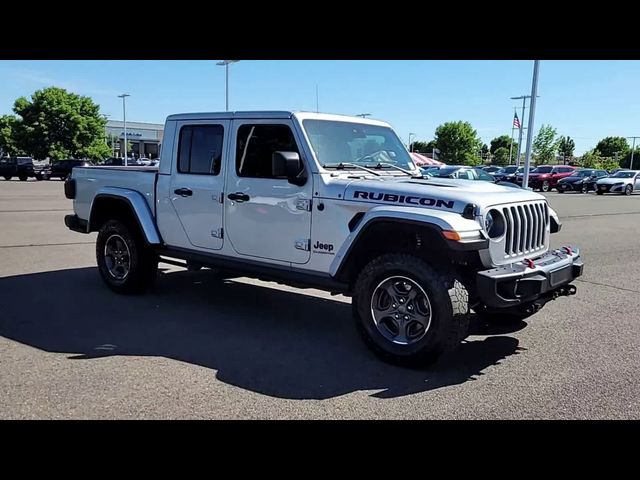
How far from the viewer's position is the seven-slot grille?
468cm

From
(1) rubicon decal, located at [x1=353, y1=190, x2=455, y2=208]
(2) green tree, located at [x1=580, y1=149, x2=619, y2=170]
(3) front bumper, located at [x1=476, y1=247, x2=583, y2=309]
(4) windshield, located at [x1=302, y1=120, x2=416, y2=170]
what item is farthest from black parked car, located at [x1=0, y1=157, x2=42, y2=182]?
(2) green tree, located at [x1=580, y1=149, x2=619, y2=170]

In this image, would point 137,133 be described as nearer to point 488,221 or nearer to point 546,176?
point 546,176

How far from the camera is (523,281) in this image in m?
4.39

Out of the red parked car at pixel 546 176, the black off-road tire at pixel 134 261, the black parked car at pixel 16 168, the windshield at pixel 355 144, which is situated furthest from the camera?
the red parked car at pixel 546 176

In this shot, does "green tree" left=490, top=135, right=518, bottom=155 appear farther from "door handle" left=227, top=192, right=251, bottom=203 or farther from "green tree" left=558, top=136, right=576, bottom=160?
"door handle" left=227, top=192, right=251, bottom=203

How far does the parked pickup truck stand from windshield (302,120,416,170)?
15 millimetres

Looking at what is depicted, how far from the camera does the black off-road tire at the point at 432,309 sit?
4266 mm

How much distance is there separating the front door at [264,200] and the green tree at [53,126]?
1952 inches

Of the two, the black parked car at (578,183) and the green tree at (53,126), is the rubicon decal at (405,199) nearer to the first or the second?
the black parked car at (578,183)

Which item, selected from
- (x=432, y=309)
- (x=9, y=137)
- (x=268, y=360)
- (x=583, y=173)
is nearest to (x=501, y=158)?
(x=583, y=173)

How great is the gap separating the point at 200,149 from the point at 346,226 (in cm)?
215

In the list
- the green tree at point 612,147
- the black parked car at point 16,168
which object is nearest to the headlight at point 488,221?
the black parked car at point 16,168

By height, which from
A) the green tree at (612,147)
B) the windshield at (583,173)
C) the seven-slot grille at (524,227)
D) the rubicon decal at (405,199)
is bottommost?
the seven-slot grille at (524,227)
